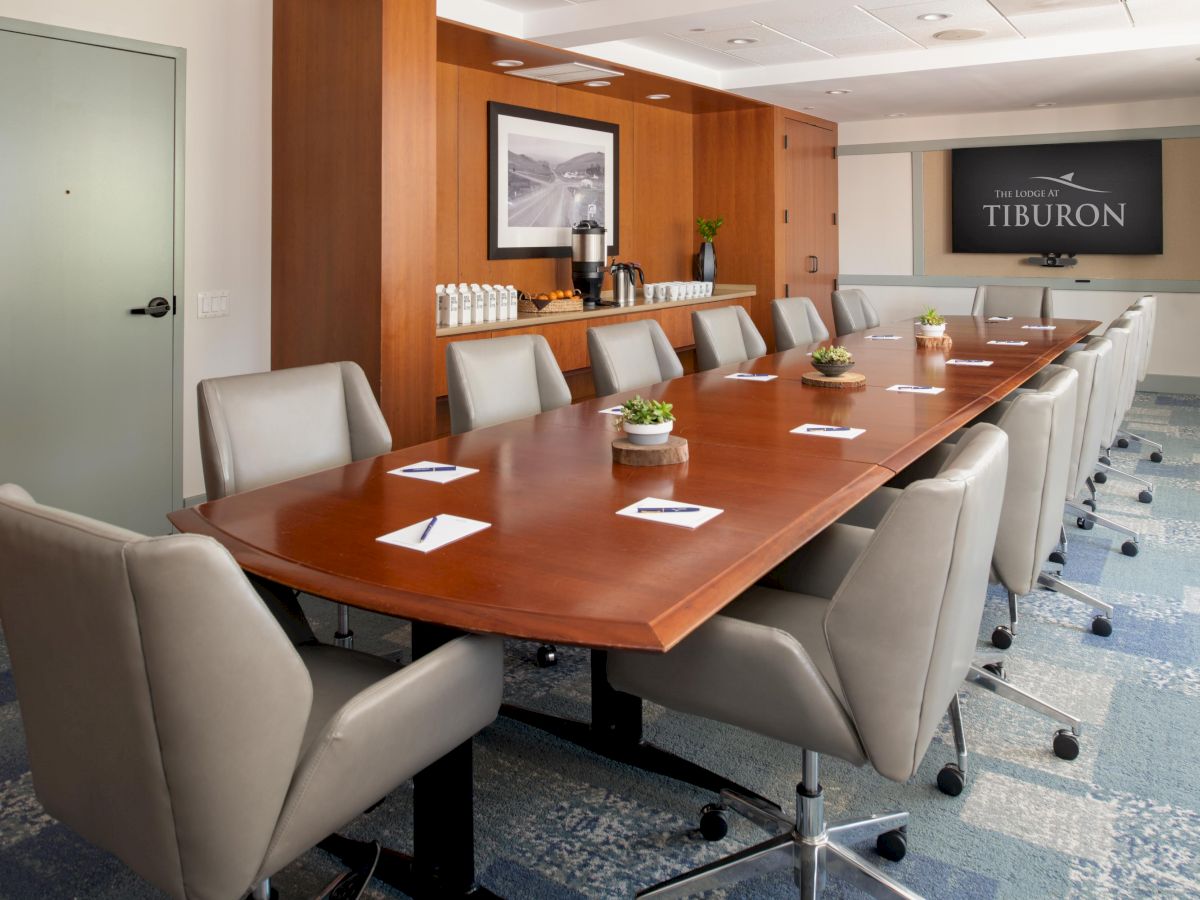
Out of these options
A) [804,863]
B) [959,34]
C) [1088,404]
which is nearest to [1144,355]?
[959,34]

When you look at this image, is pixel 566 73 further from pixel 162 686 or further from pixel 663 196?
pixel 162 686

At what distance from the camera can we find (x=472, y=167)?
6449 mm

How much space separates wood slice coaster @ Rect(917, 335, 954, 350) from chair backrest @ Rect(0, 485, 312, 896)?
14.9 ft

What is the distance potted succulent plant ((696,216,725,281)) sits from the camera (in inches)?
338

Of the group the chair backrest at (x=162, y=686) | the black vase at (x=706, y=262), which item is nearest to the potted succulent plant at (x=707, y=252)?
the black vase at (x=706, y=262)

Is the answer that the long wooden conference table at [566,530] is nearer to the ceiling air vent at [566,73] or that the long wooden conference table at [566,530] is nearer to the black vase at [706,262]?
the ceiling air vent at [566,73]

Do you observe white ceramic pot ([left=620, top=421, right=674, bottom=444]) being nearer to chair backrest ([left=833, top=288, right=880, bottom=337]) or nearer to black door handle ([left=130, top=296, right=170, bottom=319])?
black door handle ([left=130, top=296, right=170, bottom=319])

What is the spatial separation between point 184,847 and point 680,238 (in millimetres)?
7860

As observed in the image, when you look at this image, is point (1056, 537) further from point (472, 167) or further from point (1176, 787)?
point (472, 167)

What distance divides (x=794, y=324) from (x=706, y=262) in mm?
2513

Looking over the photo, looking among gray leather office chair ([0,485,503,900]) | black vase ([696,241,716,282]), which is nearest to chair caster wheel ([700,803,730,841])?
gray leather office chair ([0,485,503,900])

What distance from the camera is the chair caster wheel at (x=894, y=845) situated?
2191 millimetres

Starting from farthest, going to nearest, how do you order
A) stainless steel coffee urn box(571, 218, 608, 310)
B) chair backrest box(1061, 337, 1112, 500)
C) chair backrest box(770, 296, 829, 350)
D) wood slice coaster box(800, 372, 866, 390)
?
stainless steel coffee urn box(571, 218, 608, 310), chair backrest box(770, 296, 829, 350), wood slice coaster box(800, 372, 866, 390), chair backrest box(1061, 337, 1112, 500)

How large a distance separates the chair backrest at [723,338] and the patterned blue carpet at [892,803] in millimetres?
2238
